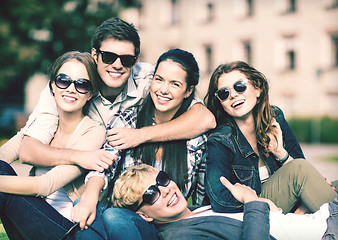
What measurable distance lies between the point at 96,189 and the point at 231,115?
1.48m

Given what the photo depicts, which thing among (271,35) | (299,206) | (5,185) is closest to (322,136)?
(271,35)

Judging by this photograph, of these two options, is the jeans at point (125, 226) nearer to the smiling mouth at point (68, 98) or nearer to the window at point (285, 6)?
the smiling mouth at point (68, 98)

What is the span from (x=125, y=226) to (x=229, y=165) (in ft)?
3.94

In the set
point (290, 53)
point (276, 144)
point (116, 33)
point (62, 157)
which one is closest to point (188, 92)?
point (116, 33)

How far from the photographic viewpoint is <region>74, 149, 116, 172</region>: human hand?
11.0ft

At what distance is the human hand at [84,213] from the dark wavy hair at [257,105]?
1.60m

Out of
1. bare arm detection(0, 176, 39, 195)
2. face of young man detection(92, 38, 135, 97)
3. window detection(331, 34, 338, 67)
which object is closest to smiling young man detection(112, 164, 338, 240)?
bare arm detection(0, 176, 39, 195)

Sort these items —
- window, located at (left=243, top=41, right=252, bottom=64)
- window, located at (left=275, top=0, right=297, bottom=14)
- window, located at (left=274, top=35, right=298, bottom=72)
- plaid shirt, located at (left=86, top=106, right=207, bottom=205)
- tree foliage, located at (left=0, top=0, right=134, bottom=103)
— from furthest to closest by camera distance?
window, located at (left=243, top=41, right=252, bottom=64)
window, located at (left=274, top=35, right=298, bottom=72)
window, located at (left=275, top=0, right=297, bottom=14)
tree foliage, located at (left=0, top=0, right=134, bottom=103)
plaid shirt, located at (left=86, top=106, right=207, bottom=205)

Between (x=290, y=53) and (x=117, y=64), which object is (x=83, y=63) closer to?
(x=117, y=64)

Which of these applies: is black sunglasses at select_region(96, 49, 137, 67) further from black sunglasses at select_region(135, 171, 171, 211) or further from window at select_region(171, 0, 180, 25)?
window at select_region(171, 0, 180, 25)

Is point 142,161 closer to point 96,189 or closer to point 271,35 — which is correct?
point 96,189

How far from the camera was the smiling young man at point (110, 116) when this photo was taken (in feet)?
11.2

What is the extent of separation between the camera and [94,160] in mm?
3385

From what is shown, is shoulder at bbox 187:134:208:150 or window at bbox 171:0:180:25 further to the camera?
window at bbox 171:0:180:25
